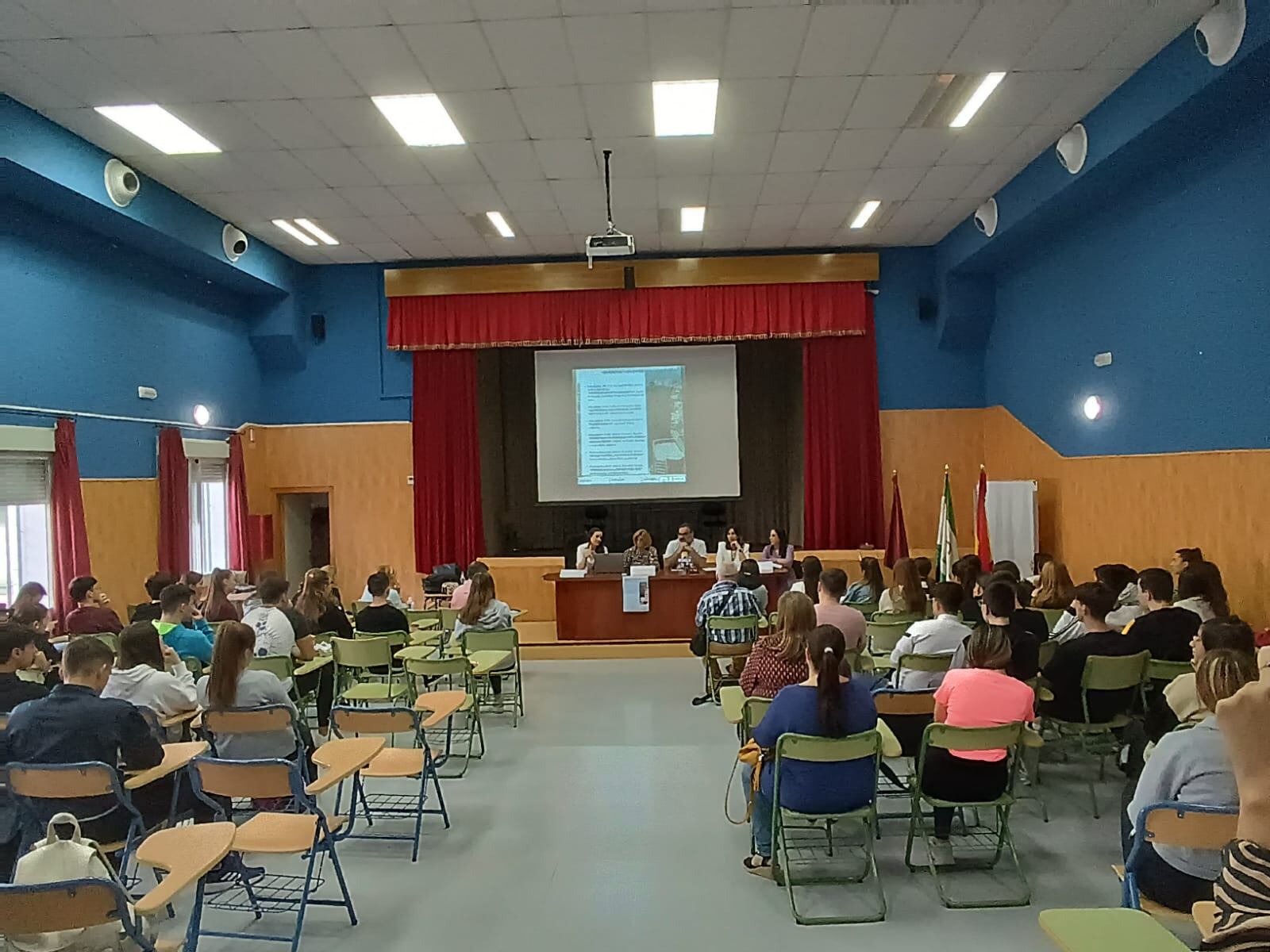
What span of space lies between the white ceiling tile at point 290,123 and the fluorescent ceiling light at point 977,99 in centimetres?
509

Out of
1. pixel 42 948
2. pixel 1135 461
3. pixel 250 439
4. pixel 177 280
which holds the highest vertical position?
pixel 177 280

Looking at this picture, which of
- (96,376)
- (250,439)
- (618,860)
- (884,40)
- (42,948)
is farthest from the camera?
(250,439)

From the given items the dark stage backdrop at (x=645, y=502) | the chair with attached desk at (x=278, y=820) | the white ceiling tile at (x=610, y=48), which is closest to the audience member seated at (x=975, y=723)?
the chair with attached desk at (x=278, y=820)

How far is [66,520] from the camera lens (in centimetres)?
782

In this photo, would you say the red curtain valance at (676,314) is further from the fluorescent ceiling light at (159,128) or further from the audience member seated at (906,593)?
the audience member seated at (906,593)

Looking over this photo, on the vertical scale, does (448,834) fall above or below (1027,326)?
below

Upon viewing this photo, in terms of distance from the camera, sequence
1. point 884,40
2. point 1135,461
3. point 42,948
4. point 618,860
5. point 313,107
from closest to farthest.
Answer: point 42,948 < point 618,860 < point 884,40 < point 313,107 < point 1135,461

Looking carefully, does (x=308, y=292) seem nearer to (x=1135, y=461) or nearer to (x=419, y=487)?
(x=419, y=487)

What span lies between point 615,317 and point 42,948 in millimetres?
10149

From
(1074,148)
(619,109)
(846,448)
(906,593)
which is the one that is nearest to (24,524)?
(619,109)

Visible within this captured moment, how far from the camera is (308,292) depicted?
12.5m

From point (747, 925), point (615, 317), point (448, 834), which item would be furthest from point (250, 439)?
point (747, 925)

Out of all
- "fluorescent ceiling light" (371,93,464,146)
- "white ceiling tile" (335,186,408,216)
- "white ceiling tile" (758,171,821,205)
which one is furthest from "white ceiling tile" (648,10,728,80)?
"white ceiling tile" (335,186,408,216)

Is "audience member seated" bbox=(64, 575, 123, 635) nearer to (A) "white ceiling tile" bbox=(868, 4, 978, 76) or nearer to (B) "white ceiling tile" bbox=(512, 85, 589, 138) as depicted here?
(B) "white ceiling tile" bbox=(512, 85, 589, 138)
